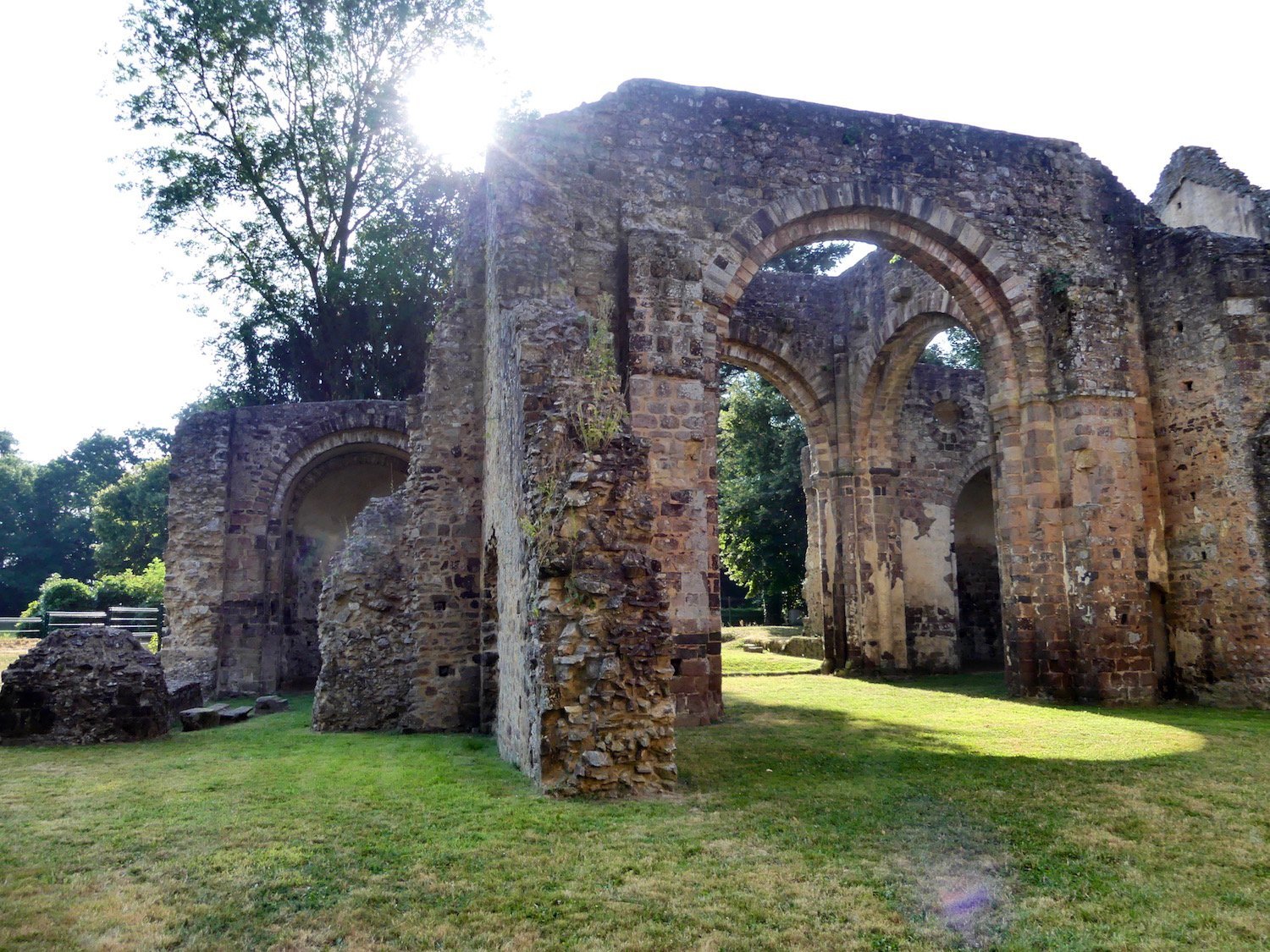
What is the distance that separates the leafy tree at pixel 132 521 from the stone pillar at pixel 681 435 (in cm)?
3049

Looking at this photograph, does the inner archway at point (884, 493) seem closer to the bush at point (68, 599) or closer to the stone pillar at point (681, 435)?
the stone pillar at point (681, 435)

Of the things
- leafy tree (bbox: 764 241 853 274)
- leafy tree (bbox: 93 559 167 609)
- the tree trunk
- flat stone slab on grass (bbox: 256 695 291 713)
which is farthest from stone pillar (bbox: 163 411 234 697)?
leafy tree (bbox: 764 241 853 274)

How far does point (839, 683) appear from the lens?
12531mm

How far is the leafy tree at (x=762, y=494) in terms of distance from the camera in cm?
2450

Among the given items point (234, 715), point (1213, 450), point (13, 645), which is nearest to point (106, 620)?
point (13, 645)

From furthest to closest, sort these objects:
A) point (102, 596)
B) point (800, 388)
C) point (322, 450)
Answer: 1. point (102, 596)
2. point (800, 388)
3. point (322, 450)

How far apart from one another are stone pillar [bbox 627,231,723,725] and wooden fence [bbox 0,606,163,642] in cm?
1213

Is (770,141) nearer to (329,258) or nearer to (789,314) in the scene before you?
(789,314)

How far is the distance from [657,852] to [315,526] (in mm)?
12931

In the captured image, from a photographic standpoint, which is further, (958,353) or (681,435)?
(958,353)

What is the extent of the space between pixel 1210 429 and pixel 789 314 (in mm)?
6762

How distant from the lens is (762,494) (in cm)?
2473

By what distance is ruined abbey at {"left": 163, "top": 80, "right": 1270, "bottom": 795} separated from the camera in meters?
8.51

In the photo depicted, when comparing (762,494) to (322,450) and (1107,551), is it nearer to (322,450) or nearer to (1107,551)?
(322,450)
